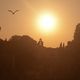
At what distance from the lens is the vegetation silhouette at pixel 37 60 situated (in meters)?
78.5

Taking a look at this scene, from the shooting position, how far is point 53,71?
81438 mm

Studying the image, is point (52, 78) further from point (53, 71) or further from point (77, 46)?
point (77, 46)

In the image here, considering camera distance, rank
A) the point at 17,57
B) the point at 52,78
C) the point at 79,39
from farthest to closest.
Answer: the point at 79,39
the point at 17,57
the point at 52,78

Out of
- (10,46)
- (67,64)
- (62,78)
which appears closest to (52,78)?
(62,78)

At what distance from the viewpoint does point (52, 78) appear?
254ft

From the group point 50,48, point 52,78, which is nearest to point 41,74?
point 52,78

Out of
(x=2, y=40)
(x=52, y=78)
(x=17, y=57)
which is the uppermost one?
(x=2, y=40)

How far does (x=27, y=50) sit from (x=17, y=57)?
12.6ft

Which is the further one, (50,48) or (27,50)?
(50,48)

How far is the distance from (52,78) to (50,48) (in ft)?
56.9

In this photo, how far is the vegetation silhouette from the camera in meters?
78.5

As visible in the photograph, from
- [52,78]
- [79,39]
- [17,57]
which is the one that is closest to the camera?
[52,78]

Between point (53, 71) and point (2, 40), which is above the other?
point (2, 40)

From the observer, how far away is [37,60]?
8681cm
